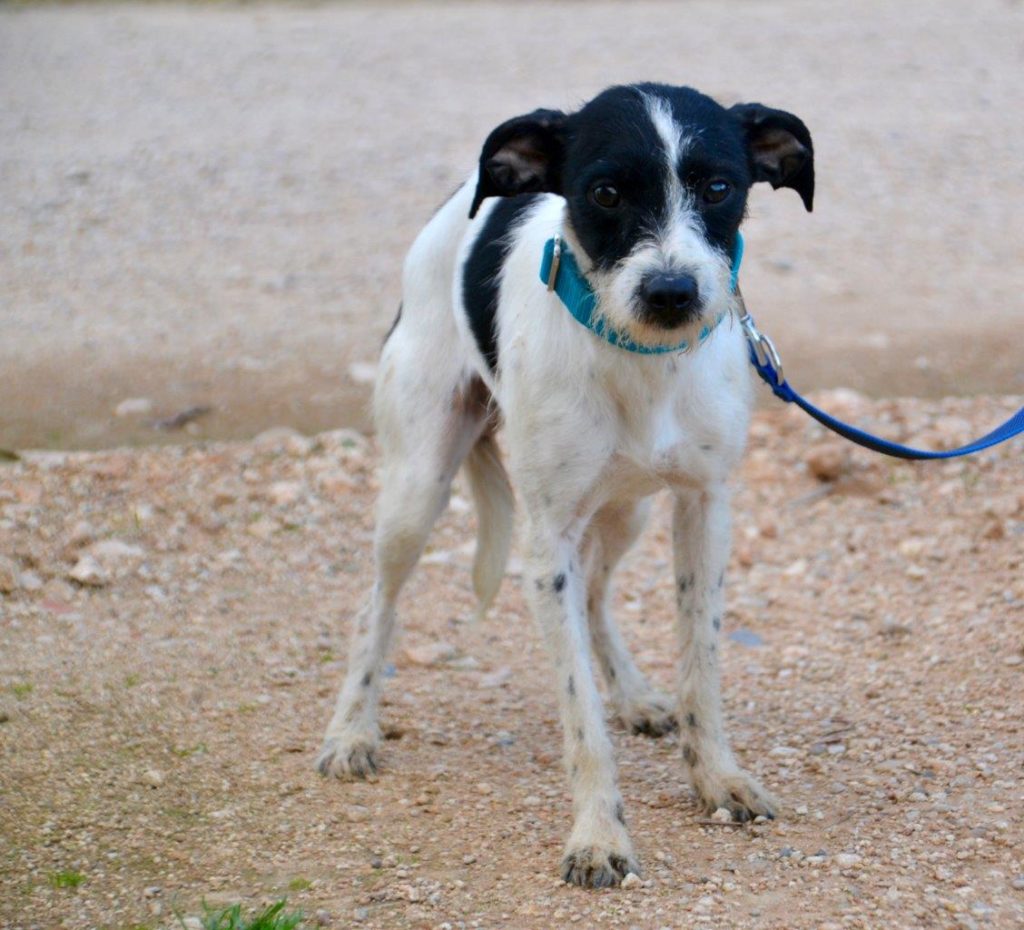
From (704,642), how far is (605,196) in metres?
1.36

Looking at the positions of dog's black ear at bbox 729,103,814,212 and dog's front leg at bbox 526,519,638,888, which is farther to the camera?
dog's black ear at bbox 729,103,814,212

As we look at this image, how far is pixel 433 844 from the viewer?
4.10 meters

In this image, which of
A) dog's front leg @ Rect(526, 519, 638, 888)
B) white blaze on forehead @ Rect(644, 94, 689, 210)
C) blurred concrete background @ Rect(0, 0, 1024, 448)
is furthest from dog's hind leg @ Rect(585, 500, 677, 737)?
blurred concrete background @ Rect(0, 0, 1024, 448)

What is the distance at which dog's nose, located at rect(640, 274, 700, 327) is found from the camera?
11.8 ft

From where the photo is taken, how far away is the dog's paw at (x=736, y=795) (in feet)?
13.7

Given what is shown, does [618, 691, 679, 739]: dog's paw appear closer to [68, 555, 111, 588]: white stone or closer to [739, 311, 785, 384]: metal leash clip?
[739, 311, 785, 384]: metal leash clip

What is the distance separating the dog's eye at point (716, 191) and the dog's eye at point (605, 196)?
0.75 feet

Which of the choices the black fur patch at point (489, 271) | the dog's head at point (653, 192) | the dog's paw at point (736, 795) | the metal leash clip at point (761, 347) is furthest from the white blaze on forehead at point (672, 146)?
the dog's paw at point (736, 795)

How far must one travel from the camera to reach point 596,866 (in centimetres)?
382

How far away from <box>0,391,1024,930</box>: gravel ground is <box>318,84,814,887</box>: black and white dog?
0.91 ft

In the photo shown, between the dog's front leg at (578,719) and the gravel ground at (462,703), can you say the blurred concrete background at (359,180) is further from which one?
the dog's front leg at (578,719)

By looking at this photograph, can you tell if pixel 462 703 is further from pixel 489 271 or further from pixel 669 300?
pixel 669 300

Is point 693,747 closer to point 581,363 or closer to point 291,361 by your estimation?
point 581,363

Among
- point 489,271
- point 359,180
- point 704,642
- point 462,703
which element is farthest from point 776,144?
point 359,180
